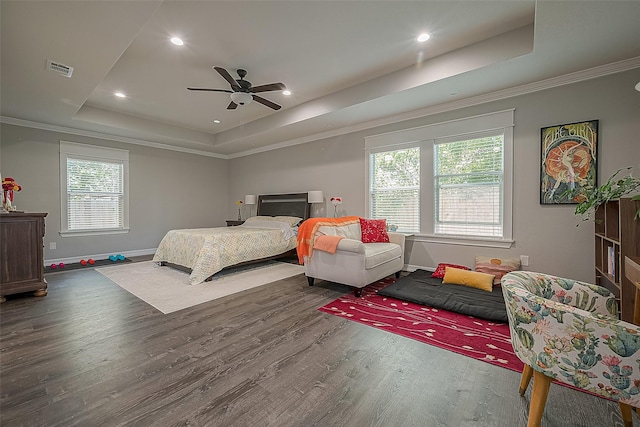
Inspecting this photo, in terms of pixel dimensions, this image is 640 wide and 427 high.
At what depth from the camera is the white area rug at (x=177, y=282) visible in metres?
3.24

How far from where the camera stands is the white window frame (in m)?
3.65

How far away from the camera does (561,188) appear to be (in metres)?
3.27

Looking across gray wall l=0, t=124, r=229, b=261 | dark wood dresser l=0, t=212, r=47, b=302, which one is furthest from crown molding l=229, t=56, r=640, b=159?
dark wood dresser l=0, t=212, r=47, b=302

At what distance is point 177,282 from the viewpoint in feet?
12.9

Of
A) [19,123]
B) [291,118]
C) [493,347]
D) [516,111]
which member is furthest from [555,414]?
[19,123]

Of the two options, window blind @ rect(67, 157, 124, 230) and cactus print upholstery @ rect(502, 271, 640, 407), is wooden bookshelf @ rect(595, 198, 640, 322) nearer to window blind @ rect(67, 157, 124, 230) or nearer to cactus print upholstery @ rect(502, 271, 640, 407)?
cactus print upholstery @ rect(502, 271, 640, 407)

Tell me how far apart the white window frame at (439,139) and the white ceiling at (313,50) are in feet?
1.12

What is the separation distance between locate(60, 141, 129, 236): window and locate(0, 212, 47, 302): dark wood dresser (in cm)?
230

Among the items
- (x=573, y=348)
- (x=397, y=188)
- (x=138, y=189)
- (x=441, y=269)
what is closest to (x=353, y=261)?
(x=441, y=269)

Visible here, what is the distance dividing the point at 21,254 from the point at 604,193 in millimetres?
6206

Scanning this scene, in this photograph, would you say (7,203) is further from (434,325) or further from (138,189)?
(434,325)

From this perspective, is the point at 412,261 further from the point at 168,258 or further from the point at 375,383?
the point at 168,258

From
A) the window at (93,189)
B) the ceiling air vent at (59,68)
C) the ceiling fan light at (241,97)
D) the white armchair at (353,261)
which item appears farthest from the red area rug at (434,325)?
the window at (93,189)

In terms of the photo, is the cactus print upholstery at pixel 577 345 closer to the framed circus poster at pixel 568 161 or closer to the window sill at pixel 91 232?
the framed circus poster at pixel 568 161
